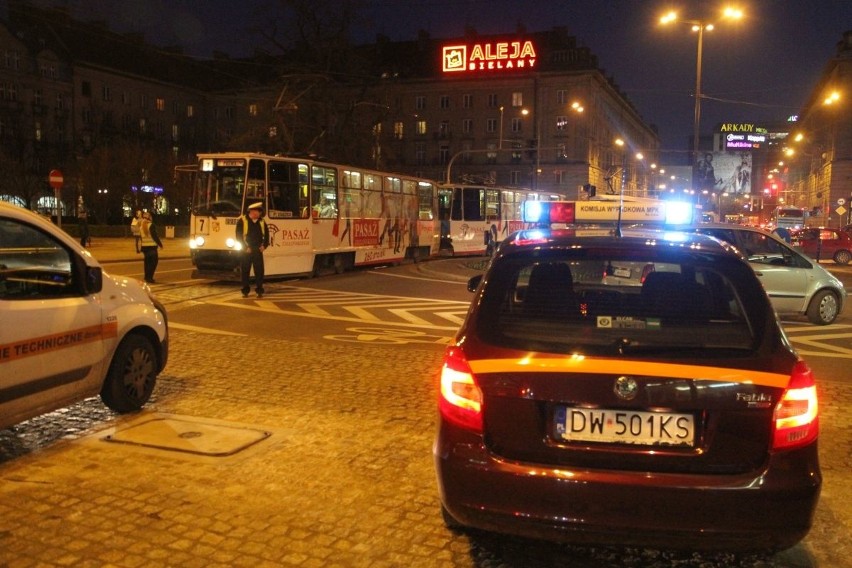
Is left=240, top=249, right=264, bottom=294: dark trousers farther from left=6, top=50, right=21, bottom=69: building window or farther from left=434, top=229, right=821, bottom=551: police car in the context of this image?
left=6, top=50, right=21, bottom=69: building window

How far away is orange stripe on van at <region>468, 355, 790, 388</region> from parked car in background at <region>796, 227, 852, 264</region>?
3240 centimetres

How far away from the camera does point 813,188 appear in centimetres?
8800

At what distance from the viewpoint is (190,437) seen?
19.4 feet

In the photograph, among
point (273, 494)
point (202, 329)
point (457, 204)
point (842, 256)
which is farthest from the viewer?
point (457, 204)

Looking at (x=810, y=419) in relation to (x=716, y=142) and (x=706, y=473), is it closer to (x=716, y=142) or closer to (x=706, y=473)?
(x=706, y=473)

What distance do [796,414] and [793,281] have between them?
34.8 feet

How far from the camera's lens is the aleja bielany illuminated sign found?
2891 inches

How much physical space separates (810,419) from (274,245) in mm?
17358

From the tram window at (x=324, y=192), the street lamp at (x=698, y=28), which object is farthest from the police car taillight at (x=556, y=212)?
the street lamp at (x=698, y=28)

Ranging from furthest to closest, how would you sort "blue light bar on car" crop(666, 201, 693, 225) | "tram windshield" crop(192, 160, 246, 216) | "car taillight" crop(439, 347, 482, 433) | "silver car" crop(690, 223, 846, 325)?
"tram windshield" crop(192, 160, 246, 216)
"blue light bar on car" crop(666, 201, 693, 225)
"silver car" crop(690, 223, 846, 325)
"car taillight" crop(439, 347, 482, 433)

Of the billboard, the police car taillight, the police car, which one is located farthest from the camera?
the billboard

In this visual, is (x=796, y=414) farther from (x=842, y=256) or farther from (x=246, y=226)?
(x=842, y=256)

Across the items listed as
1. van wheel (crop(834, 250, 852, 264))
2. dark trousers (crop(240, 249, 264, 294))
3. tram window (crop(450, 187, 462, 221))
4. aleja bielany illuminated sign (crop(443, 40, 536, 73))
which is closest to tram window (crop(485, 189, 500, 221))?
tram window (crop(450, 187, 462, 221))

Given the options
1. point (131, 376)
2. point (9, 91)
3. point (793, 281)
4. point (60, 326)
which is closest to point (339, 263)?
point (793, 281)
